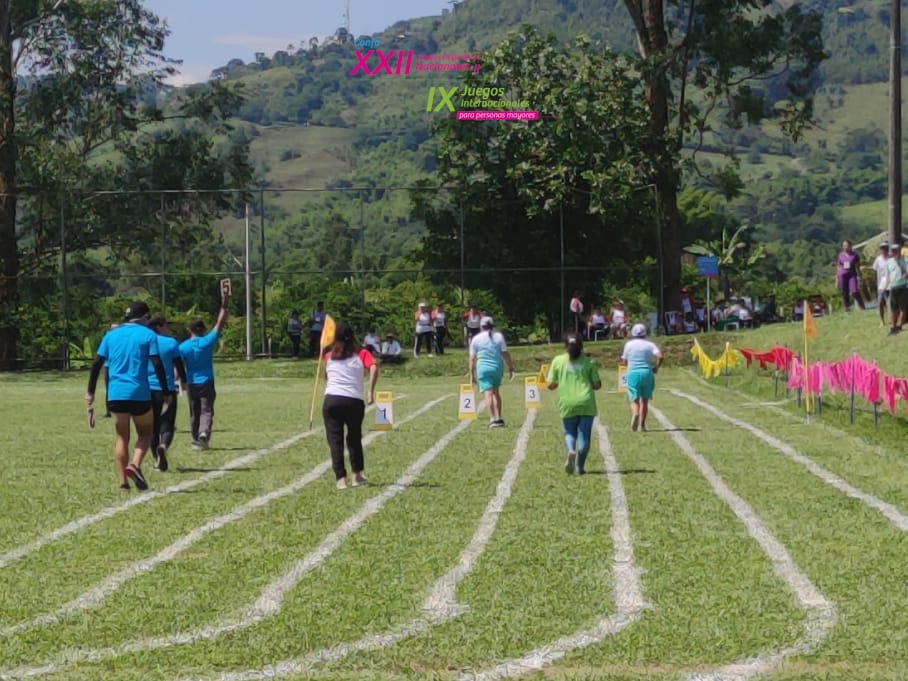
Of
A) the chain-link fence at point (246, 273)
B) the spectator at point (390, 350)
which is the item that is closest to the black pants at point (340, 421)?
the spectator at point (390, 350)

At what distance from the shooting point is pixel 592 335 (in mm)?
51469

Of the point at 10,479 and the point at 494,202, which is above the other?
the point at 494,202

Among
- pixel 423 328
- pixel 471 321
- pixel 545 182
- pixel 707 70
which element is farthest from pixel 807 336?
pixel 707 70

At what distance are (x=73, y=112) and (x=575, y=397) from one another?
144 feet

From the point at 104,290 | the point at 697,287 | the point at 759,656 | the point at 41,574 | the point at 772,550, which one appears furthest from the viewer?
the point at 697,287

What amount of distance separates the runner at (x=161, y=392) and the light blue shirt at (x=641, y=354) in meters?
6.63

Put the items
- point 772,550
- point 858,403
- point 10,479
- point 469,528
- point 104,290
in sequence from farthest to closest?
1. point 104,290
2. point 858,403
3. point 10,479
4. point 469,528
5. point 772,550

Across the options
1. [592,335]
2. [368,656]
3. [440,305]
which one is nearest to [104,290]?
[440,305]

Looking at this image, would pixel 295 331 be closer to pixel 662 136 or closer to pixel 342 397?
pixel 662 136

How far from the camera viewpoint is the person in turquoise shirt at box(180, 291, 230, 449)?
21.2m

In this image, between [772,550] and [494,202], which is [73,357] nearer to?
[494,202]

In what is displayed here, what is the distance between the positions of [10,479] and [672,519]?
759cm

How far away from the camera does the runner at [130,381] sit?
51.5 feet

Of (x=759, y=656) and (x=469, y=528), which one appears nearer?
(x=759, y=656)
